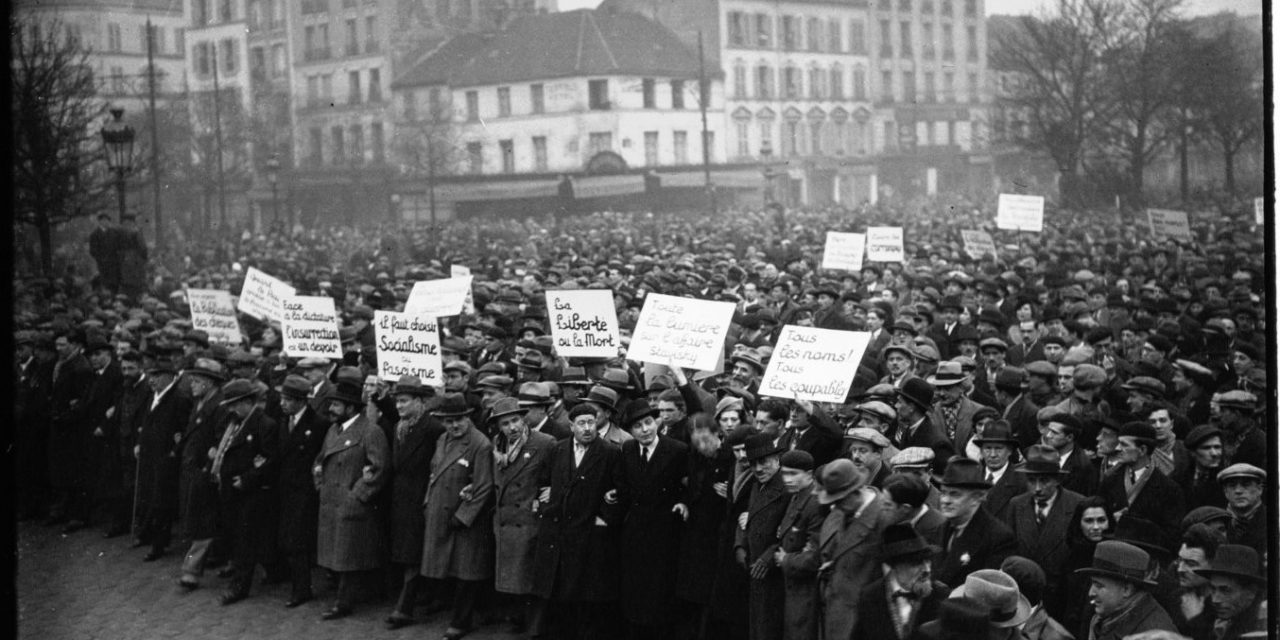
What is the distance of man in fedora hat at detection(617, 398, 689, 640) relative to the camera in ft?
29.8

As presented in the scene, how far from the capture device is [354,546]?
1066 cm

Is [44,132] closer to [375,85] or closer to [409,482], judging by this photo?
[409,482]

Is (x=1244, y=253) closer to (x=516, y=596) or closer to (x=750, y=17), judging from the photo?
(x=516, y=596)

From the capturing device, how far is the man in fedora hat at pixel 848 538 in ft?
23.1

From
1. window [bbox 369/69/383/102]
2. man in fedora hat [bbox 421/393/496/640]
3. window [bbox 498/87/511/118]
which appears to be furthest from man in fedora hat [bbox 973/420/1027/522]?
window [bbox 369/69/383/102]

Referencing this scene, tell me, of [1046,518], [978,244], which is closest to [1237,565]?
[1046,518]

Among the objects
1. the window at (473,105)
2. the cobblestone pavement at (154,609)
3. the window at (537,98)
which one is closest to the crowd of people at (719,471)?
the cobblestone pavement at (154,609)

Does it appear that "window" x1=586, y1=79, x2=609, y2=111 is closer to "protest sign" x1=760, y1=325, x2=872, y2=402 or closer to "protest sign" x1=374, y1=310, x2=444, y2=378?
"protest sign" x1=374, y1=310, x2=444, y2=378

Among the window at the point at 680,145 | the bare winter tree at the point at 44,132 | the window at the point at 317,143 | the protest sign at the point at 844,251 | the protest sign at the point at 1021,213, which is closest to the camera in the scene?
the protest sign at the point at 844,251

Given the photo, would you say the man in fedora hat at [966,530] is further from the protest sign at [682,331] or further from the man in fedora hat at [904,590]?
the protest sign at [682,331]

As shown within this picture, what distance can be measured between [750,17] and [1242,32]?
131ft

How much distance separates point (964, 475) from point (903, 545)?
1479mm

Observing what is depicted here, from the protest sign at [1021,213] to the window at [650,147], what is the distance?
3736 centimetres

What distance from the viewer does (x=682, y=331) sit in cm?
1125
